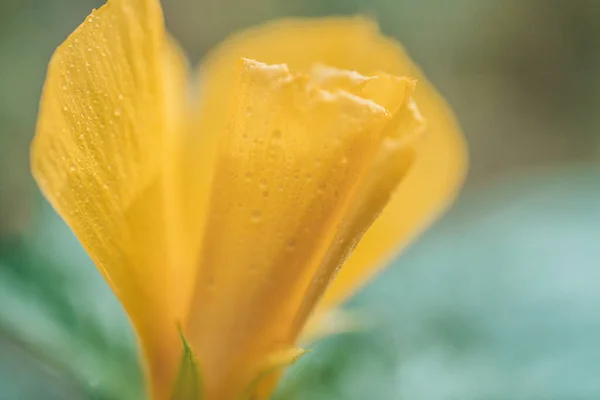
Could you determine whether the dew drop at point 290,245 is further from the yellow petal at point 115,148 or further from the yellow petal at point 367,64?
the yellow petal at point 367,64

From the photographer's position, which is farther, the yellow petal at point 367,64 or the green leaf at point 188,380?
the yellow petal at point 367,64

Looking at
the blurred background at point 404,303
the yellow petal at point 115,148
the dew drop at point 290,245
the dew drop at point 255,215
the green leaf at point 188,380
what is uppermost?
the yellow petal at point 115,148

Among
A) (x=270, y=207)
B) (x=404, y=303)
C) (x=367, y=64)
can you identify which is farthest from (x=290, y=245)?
(x=404, y=303)

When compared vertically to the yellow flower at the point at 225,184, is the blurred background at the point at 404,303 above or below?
below

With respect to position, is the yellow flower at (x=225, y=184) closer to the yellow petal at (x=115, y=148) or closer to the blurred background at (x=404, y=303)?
the yellow petal at (x=115, y=148)

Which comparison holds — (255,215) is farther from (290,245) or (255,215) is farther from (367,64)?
(367,64)

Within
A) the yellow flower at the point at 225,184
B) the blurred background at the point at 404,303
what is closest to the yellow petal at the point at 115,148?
the yellow flower at the point at 225,184

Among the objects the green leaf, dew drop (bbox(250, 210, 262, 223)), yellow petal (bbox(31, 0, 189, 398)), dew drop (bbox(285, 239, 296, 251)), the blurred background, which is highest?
yellow petal (bbox(31, 0, 189, 398))

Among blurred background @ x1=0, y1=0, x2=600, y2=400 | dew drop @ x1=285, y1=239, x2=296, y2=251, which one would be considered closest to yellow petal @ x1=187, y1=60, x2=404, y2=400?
dew drop @ x1=285, y1=239, x2=296, y2=251

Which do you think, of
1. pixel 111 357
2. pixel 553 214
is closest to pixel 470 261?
pixel 553 214

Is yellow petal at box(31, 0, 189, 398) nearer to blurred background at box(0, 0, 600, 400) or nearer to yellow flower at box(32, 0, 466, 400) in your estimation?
yellow flower at box(32, 0, 466, 400)
